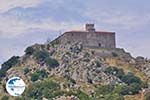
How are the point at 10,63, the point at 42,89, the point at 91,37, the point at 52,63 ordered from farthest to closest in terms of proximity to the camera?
the point at 10,63 < the point at 91,37 < the point at 52,63 < the point at 42,89

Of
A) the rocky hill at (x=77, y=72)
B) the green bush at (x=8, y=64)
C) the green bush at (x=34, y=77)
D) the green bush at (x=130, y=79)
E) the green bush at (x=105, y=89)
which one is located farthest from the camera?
the green bush at (x=8, y=64)

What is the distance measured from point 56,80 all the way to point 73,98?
27156 mm

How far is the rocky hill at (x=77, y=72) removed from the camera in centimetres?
16038

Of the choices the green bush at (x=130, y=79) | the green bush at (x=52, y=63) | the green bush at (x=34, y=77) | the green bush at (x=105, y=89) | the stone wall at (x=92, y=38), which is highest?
the stone wall at (x=92, y=38)

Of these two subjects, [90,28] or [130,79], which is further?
[90,28]

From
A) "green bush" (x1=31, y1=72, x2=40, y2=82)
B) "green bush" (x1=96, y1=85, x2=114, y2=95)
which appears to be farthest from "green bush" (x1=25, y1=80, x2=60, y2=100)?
"green bush" (x1=96, y1=85, x2=114, y2=95)

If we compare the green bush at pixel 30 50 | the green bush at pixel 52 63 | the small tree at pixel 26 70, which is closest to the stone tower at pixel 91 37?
the green bush at pixel 52 63

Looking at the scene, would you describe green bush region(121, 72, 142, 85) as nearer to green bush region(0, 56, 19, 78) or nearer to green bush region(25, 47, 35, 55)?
green bush region(25, 47, 35, 55)

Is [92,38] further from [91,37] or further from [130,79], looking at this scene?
[130,79]

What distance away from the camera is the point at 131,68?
595 ft

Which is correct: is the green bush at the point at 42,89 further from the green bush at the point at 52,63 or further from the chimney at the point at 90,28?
the chimney at the point at 90,28

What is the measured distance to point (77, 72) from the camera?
559ft

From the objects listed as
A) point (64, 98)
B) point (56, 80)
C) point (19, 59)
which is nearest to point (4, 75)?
point (19, 59)

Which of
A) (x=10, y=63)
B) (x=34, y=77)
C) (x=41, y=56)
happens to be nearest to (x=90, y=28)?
(x=41, y=56)
